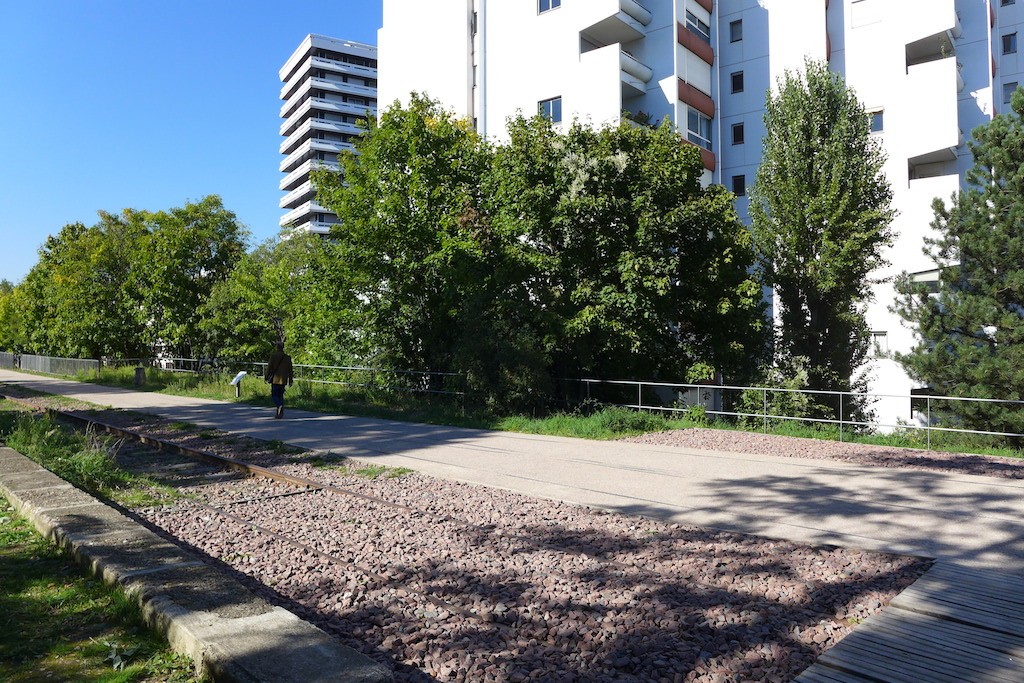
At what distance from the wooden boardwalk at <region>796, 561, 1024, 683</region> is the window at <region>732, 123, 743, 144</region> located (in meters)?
31.1

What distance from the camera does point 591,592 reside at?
5.07 m

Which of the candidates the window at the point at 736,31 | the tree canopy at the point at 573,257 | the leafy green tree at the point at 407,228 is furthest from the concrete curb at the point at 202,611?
the window at the point at 736,31

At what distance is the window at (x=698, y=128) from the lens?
103 ft

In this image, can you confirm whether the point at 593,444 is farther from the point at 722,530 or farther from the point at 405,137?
the point at 405,137

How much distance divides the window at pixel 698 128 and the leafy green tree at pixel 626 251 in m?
12.4

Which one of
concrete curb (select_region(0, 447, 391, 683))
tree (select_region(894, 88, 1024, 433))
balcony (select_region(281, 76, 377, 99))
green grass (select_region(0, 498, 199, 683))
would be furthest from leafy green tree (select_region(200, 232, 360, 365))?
balcony (select_region(281, 76, 377, 99))

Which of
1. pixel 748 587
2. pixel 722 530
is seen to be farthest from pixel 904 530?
pixel 748 587

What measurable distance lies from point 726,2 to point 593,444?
96.5 feet

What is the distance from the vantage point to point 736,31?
3366 centimetres

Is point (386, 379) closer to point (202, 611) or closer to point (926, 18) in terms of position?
point (202, 611)

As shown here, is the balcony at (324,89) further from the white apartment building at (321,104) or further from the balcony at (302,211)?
the balcony at (302,211)

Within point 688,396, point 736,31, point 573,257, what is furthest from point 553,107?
point 688,396

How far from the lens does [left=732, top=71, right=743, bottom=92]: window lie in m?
33.3

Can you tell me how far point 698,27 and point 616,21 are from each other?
18.2ft
